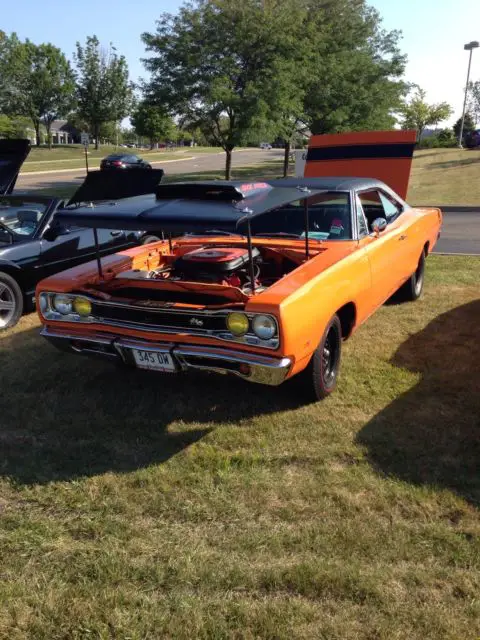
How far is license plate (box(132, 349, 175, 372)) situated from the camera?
135 inches

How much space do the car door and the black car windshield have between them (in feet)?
11.7

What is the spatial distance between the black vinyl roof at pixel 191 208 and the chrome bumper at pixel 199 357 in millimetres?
734

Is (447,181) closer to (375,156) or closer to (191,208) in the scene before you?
(375,156)

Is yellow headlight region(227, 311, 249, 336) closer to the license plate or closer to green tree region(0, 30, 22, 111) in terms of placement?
the license plate

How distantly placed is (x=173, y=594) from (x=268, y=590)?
387 mm

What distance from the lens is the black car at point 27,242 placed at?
559 cm

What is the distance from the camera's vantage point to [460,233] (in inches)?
435

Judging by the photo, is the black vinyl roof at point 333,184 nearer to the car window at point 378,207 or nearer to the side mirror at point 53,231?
the car window at point 378,207

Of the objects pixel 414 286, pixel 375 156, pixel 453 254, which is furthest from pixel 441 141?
pixel 414 286

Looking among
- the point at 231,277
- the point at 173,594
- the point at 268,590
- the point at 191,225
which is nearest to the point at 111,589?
the point at 173,594

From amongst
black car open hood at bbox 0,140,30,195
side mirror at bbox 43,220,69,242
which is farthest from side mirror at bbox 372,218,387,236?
black car open hood at bbox 0,140,30,195

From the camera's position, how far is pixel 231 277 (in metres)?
4.05

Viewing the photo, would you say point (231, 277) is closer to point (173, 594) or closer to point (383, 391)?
point (383, 391)

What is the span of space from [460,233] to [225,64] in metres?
9.31
